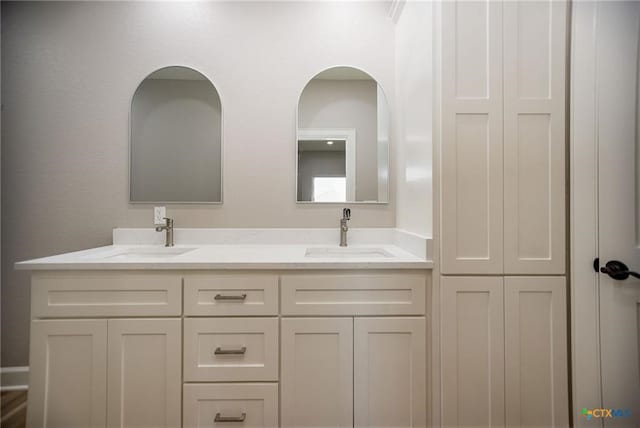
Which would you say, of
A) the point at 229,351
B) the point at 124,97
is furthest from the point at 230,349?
the point at 124,97

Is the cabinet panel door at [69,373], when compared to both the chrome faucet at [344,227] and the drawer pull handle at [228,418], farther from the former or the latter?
the chrome faucet at [344,227]

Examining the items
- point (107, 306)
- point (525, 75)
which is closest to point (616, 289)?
point (525, 75)

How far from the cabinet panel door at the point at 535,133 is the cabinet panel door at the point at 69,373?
1803mm

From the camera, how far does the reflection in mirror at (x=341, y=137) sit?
75.5 inches

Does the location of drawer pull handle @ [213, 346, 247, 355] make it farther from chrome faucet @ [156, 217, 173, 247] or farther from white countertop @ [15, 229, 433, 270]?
chrome faucet @ [156, 217, 173, 247]

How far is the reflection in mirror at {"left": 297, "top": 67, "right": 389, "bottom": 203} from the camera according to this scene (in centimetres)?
192

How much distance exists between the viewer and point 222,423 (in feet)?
4.26

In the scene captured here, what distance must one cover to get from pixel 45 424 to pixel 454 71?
2.29 meters

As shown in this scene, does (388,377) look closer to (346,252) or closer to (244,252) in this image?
(346,252)

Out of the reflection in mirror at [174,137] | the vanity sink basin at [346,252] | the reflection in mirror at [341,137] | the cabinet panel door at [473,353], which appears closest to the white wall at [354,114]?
the reflection in mirror at [341,137]

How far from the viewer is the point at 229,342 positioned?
1.31 metres

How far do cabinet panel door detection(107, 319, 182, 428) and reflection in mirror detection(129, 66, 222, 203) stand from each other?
2.81 feet

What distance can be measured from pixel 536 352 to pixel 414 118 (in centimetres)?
121

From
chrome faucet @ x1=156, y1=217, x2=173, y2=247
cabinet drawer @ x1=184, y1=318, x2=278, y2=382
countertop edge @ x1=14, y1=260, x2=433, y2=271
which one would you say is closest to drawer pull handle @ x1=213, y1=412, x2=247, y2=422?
cabinet drawer @ x1=184, y1=318, x2=278, y2=382
